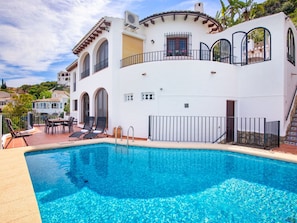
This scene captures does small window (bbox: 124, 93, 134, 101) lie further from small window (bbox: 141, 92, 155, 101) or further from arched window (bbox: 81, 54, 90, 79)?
arched window (bbox: 81, 54, 90, 79)

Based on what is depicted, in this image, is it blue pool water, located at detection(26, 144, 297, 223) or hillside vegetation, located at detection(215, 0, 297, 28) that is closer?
blue pool water, located at detection(26, 144, 297, 223)

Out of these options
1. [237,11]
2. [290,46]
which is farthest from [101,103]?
[237,11]

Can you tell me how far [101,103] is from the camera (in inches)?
613

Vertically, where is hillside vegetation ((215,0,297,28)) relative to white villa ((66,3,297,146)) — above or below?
above

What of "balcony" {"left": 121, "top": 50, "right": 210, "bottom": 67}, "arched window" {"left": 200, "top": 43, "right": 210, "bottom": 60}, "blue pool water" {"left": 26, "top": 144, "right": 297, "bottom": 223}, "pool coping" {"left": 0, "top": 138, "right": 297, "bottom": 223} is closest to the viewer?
"pool coping" {"left": 0, "top": 138, "right": 297, "bottom": 223}

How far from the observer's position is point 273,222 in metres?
3.71

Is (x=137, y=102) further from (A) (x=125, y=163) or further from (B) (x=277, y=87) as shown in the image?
(B) (x=277, y=87)

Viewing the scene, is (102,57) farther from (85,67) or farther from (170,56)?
(170,56)

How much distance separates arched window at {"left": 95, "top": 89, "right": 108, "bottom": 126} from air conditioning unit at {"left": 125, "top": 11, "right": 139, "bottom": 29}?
18.2 ft

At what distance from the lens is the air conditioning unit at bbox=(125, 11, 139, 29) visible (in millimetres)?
12891

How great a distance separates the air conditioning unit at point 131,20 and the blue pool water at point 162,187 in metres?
9.49

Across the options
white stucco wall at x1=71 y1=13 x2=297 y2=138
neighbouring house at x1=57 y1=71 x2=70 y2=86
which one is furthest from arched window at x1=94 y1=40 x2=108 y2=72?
neighbouring house at x1=57 y1=71 x2=70 y2=86

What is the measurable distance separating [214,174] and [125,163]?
3.47 metres

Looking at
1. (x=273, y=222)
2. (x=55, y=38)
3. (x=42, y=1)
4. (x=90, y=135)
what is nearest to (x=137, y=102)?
(x=90, y=135)
